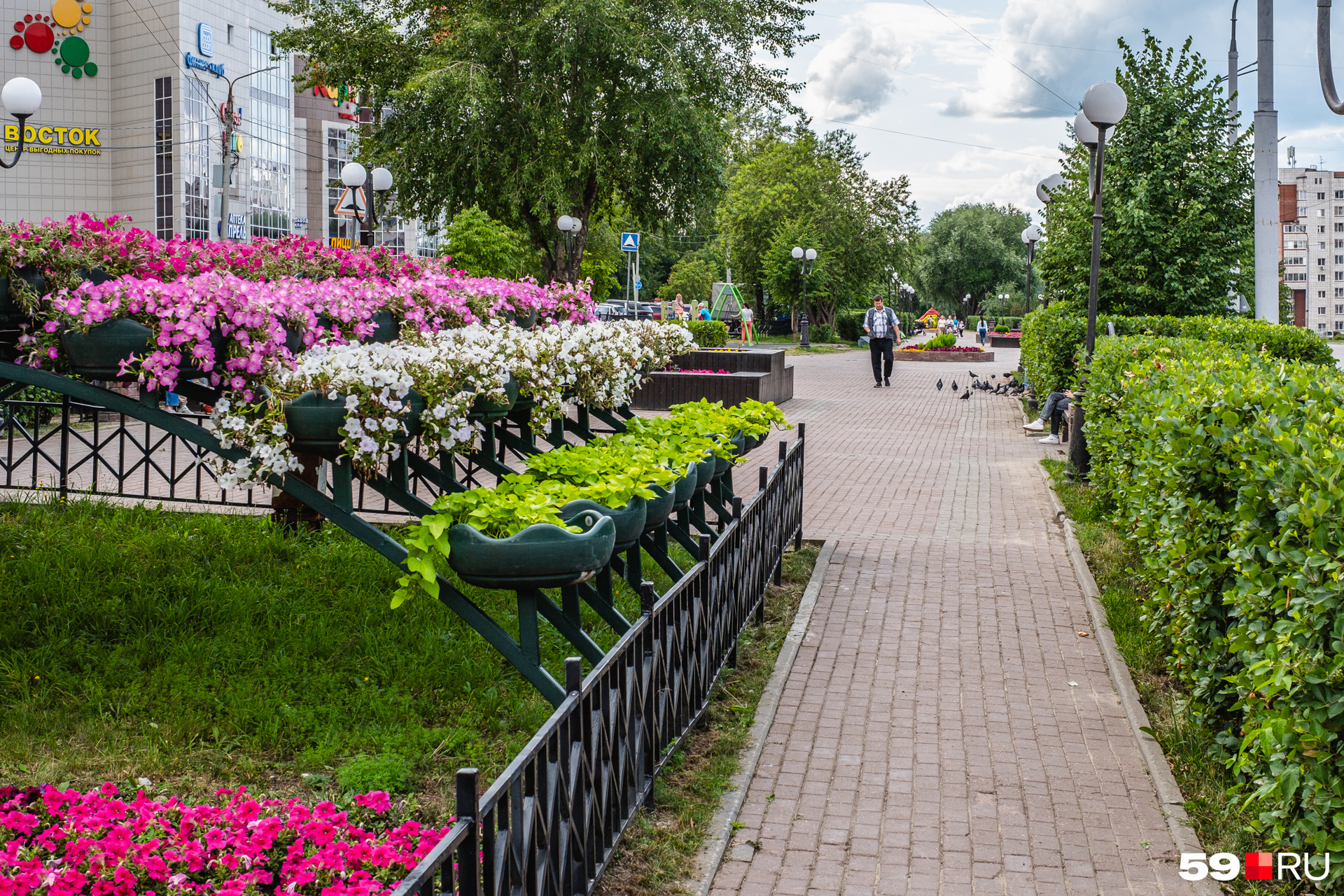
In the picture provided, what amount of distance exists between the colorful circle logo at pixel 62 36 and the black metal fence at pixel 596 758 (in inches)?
2170

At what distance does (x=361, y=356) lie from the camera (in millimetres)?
3928

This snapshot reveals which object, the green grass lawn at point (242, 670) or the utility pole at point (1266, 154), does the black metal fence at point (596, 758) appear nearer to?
the green grass lawn at point (242, 670)

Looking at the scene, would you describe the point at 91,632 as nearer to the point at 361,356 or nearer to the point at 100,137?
the point at 361,356

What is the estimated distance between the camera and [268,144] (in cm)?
5791

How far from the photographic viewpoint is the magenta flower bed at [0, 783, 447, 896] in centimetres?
303

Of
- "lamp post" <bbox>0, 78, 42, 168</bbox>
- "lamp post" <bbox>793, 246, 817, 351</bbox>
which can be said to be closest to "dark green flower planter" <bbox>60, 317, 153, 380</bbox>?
"lamp post" <bbox>0, 78, 42, 168</bbox>

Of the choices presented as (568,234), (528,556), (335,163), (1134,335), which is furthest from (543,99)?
(335,163)

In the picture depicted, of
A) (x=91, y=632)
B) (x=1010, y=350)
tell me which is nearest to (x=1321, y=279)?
(x=1010, y=350)

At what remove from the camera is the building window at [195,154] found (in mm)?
49562

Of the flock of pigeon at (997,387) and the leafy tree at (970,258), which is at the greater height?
the leafy tree at (970,258)

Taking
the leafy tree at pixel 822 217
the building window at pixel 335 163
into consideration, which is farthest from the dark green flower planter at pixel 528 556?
the building window at pixel 335 163

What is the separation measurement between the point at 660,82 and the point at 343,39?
6674mm

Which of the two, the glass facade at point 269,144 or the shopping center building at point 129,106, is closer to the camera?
the shopping center building at point 129,106

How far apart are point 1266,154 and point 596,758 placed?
1303cm
